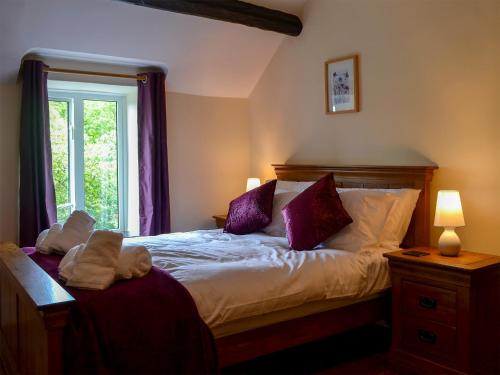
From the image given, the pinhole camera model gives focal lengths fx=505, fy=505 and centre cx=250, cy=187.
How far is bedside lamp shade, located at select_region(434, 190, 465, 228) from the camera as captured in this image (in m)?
2.87

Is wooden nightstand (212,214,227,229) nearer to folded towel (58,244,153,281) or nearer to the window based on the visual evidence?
the window

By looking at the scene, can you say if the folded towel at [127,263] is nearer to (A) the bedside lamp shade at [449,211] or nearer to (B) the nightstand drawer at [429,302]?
(B) the nightstand drawer at [429,302]

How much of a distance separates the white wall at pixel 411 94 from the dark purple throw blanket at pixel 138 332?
1858mm

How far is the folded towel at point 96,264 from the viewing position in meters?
2.21

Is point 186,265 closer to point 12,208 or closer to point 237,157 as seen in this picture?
point 12,208

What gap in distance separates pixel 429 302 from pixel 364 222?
26.0 inches

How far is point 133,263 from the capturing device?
2367mm

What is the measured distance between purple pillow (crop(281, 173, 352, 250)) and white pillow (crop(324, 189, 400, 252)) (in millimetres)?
57

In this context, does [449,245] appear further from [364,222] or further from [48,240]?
[48,240]

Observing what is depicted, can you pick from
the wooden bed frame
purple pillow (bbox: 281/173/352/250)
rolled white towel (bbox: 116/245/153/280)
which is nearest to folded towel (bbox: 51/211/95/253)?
the wooden bed frame

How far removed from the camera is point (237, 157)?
506 cm

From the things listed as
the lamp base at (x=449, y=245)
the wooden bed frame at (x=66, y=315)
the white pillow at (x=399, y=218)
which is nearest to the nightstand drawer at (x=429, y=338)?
the wooden bed frame at (x=66, y=315)

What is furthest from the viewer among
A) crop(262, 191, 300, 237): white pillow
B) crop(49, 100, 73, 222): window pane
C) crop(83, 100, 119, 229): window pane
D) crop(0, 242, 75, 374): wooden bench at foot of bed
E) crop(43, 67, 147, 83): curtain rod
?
crop(83, 100, 119, 229): window pane

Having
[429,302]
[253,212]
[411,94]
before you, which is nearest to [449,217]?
[429,302]
